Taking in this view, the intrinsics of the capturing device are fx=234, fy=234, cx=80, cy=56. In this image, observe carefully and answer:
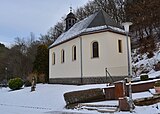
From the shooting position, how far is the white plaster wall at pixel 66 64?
87.8 ft

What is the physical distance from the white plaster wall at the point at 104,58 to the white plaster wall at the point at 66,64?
1.23m

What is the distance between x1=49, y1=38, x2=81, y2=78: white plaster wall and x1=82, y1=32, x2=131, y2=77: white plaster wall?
123 cm

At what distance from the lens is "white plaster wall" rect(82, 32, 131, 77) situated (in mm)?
24594

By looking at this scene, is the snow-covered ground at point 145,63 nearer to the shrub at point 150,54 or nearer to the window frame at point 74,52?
the shrub at point 150,54

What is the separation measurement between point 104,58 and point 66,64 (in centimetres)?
668

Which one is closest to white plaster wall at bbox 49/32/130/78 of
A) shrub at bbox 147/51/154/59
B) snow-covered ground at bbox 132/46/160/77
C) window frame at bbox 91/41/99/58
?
window frame at bbox 91/41/99/58

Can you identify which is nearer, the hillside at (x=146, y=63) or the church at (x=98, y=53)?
the church at (x=98, y=53)

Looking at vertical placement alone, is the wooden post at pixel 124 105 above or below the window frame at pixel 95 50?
below

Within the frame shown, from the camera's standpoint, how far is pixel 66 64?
2969 cm

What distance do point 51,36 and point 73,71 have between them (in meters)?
34.4

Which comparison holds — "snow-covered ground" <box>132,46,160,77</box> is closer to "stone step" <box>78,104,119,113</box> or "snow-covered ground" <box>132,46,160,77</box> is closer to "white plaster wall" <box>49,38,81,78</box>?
"white plaster wall" <box>49,38,81,78</box>

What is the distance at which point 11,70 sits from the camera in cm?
5816

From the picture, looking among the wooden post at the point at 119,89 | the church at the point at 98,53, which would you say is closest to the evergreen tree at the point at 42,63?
the church at the point at 98,53

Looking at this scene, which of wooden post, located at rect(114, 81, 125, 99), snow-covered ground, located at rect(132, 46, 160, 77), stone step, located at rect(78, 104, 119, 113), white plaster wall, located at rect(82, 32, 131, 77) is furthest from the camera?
Result: snow-covered ground, located at rect(132, 46, 160, 77)
